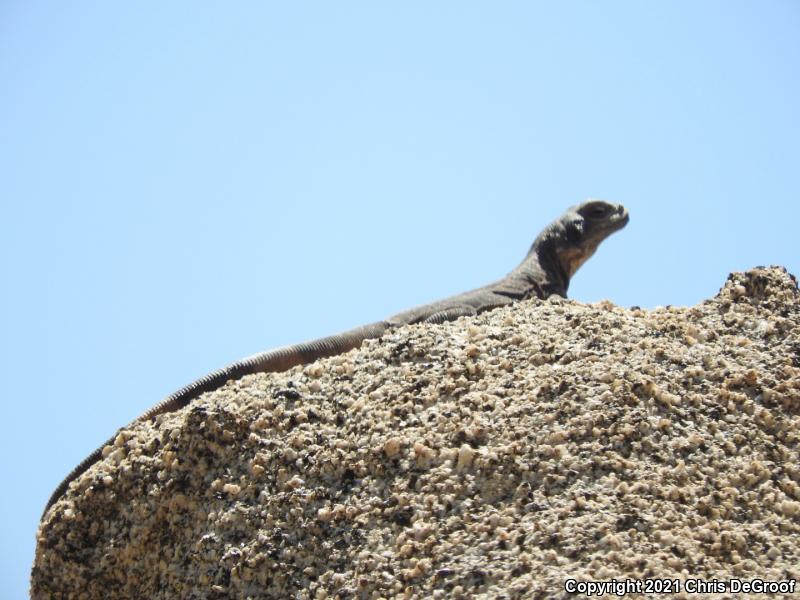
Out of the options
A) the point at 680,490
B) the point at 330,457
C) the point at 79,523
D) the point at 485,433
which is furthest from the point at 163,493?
the point at 680,490

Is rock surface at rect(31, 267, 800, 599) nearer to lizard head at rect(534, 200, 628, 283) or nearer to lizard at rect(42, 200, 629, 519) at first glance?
lizard at rect(42, 200, 629, 519)

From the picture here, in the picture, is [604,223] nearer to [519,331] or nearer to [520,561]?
[519,331]

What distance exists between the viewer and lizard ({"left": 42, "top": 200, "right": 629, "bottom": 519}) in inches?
Result: 265

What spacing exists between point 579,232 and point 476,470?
6.43 m

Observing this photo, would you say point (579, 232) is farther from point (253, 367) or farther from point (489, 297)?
point (253, 367)

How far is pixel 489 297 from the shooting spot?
8.91m

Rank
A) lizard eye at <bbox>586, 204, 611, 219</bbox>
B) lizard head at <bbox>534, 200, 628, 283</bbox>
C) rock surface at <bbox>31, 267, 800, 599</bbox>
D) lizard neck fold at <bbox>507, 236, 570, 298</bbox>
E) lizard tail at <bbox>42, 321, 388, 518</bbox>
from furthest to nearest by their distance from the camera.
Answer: lizard eye at <bbox>586, 204, 611, 219</bbox> < lizard head at <bbox>534, 200, 628, 283</bbox> < lizard neck fold at <bbox>507, 236, 570, 298</bbox> < lizard tail at <bbox>42, 321, 388, 518</bbox> < rock surface at <bbox>31, 267, 800, 599</bbox>

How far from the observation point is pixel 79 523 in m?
5.55

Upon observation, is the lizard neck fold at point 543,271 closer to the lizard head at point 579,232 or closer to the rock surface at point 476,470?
the lizard head at point 579,232

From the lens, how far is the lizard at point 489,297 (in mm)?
6730

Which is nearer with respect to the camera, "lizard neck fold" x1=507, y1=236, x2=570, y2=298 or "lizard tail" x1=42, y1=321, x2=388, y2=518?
"lizard tail" x1=42, y1=321, x2=388, y2=518

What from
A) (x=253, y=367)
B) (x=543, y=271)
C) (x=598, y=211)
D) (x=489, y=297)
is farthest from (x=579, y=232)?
(x=253, y=367)

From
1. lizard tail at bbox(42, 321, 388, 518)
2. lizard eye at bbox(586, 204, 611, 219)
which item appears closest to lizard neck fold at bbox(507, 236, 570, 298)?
lizard eye at bbox(586, 204, 611, 219)

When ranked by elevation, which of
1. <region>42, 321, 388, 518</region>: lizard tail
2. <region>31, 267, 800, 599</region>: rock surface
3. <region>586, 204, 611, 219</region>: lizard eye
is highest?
<region>586, 204, 611, 219</region>: lizard eye
